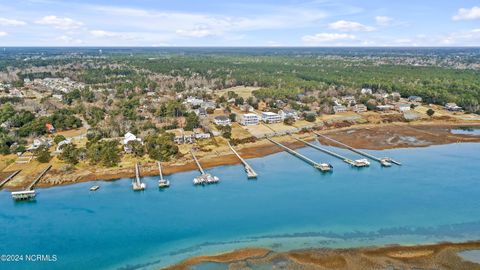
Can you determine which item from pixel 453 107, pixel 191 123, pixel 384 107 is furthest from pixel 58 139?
pixel 453 107

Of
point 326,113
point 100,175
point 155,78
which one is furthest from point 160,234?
point 155,78

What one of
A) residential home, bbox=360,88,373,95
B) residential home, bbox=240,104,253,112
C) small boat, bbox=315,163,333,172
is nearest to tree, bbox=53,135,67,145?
small boat, bbox=315,163,333,172

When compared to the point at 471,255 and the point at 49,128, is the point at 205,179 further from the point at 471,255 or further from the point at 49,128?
the point at 49,128

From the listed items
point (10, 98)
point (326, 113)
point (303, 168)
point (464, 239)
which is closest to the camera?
point (464, 239)

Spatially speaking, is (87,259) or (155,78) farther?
(155,78)

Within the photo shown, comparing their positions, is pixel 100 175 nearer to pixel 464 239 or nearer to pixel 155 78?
pixel 464 239

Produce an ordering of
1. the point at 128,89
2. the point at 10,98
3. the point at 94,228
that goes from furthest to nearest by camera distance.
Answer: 1. the point at 128,89
2. the point at 10,98
3. the point at 94,228

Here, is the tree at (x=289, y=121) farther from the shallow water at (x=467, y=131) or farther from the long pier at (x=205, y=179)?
the long pier at (x=205, y=179)
